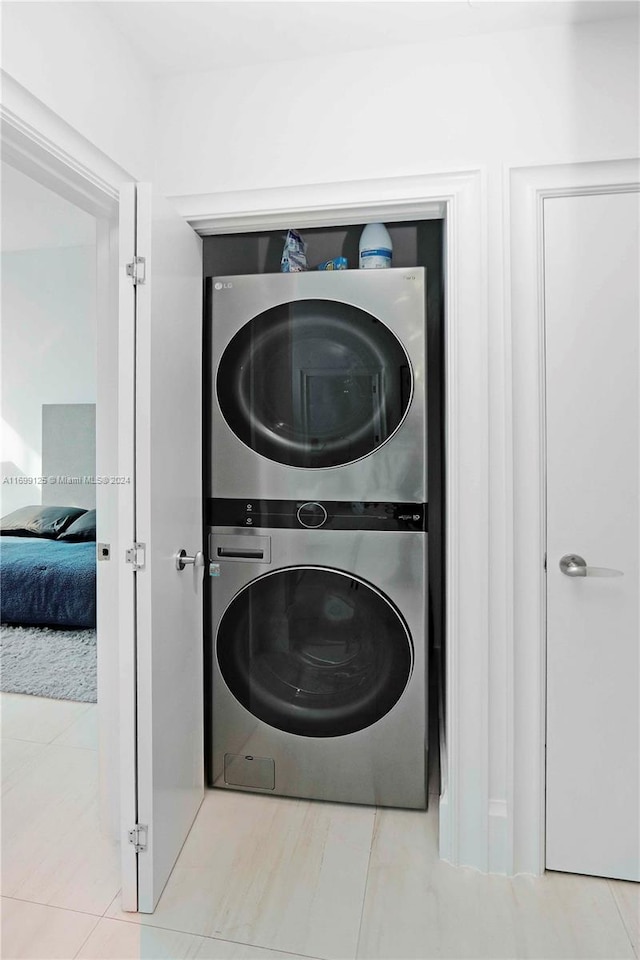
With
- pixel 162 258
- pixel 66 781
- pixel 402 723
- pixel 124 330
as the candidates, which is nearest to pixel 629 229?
pixel 162 258

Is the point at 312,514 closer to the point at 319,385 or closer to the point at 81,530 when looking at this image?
the point at 319,385

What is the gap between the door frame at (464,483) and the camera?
1.61 m

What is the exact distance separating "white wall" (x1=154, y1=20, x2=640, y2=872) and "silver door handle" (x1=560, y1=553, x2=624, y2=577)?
0.17m

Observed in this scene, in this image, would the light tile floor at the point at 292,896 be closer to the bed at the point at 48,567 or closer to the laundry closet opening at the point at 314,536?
the laundry closet opening at the point at 314,536

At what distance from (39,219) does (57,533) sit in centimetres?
144

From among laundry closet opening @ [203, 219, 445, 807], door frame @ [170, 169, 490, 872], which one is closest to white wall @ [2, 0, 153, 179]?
laundry closet opening @ [203, 219, 445, 807]

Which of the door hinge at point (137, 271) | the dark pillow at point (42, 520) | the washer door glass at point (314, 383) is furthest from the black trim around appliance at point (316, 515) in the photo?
the dark pillow at point (42, 520)

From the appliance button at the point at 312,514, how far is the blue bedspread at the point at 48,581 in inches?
59.7

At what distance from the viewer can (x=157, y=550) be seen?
1.47m

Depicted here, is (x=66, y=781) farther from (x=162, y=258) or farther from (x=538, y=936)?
(x=162, y=258)

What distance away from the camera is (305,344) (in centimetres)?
185

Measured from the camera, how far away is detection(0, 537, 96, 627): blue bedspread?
9.45 feet

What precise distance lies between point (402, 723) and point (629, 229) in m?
1.57

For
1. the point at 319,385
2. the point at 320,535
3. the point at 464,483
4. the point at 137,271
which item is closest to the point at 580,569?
the point at 464,483
